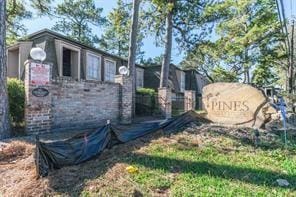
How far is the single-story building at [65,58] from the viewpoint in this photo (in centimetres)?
1396

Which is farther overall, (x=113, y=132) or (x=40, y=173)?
(x=113, y=132)

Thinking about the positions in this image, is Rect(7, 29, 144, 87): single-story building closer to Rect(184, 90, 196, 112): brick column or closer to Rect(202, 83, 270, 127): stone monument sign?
Rect(184, 90, 196, 112): brick column

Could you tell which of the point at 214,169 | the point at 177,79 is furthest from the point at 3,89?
the point at 177,79

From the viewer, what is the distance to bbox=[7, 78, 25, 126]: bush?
27.7ft

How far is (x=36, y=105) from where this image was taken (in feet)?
25.7

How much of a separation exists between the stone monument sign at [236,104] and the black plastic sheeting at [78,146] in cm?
270

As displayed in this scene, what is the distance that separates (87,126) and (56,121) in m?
1.40

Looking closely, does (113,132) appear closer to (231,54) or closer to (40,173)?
(40,173)

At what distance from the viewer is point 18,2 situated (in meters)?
13.3

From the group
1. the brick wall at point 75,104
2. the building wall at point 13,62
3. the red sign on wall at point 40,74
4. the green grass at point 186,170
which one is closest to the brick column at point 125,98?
the brick wall at point 75,104

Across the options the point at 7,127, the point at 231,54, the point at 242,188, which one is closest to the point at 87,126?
the point at 7,127

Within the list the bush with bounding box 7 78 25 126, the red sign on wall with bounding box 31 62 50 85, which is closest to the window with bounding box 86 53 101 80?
the bush with bounding box 7 78 25 126

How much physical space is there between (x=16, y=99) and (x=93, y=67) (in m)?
8.68

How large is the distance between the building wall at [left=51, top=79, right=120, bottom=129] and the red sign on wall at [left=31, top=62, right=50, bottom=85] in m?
0.46
